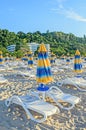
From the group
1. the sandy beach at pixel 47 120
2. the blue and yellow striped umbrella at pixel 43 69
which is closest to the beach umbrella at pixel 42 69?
the blue and yellow striped umbrella at pixel 43 69

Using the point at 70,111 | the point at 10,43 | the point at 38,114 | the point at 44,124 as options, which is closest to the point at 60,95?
the point at 70,111

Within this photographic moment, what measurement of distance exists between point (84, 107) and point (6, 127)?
2.40 metres

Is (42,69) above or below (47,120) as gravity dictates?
above

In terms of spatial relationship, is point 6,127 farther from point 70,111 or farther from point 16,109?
point 70,111

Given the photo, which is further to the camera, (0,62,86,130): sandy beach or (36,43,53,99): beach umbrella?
(36,43,53,99): beach umbrella

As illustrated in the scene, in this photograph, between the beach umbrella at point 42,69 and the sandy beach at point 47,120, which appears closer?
the sandy beach at point 47,120

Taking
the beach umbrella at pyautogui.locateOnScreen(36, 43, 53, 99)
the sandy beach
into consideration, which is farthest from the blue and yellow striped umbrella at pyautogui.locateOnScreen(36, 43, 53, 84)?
the sandy beach

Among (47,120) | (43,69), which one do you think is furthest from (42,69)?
(47,120)

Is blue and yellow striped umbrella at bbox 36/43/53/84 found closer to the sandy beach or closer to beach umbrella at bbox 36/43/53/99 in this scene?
beach umbrella at bbox 36/43/53/99

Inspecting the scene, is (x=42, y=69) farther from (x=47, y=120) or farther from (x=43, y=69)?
(x=47, y=120)

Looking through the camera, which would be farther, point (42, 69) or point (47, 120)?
point (42, 69)

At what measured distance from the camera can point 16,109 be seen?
5.84 metres

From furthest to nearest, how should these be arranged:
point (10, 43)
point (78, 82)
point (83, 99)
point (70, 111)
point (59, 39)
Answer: point (59, 39) → point (10, 43) → point (78, 82) → point (83, 99) → point (70, 111)

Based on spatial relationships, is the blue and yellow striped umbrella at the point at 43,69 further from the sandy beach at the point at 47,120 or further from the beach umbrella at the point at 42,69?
the sandy beach at the point at 47,120
